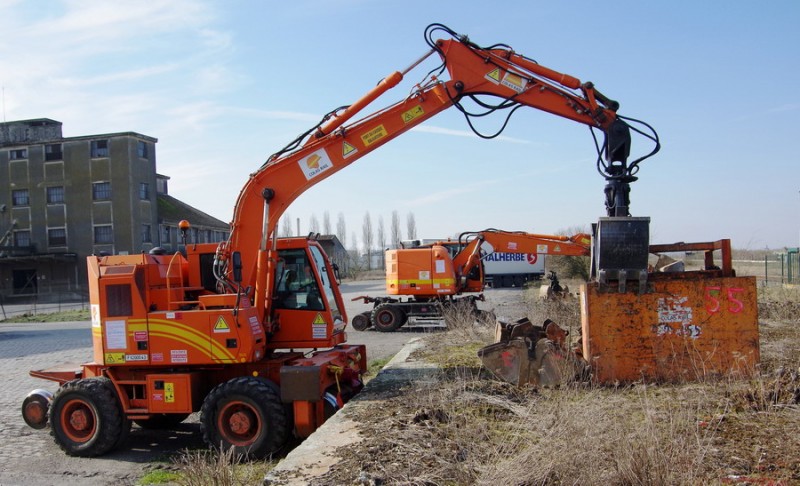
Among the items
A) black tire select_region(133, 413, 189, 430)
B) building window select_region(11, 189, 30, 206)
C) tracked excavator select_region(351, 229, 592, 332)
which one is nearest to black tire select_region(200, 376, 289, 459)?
black tire select_region(133, 413, 189, 430)

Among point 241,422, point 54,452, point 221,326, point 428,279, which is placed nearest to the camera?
point 241,422

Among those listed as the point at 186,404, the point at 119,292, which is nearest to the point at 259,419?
the point at 186,404

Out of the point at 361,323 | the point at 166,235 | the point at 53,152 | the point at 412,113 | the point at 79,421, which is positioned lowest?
the point at 361,323

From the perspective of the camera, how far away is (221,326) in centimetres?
789

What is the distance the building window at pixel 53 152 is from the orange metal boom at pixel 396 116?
47.8 m

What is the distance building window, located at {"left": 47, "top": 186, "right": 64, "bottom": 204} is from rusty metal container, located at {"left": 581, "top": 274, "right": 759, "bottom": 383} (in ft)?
166

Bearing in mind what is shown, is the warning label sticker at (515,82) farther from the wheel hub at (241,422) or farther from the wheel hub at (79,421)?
the wheel hub at (79,421)

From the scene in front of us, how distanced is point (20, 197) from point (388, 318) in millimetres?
42861

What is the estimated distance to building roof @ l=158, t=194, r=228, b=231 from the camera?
52497 millimetres

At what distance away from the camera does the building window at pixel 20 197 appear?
50.8 meters

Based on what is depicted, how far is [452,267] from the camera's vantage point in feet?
63.0

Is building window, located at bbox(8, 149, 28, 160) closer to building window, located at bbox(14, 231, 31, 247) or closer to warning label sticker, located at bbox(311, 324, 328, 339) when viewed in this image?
building window, located at bbox(14, 231, 31, 247)

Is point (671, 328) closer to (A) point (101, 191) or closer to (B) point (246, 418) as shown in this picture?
(B) point (246, 418)

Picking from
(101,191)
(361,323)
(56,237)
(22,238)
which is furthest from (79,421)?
(22,238)
